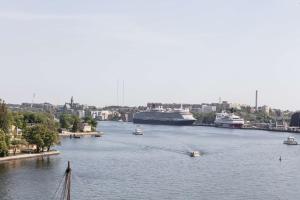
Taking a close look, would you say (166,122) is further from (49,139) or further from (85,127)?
(49,139)

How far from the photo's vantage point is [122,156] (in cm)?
5262

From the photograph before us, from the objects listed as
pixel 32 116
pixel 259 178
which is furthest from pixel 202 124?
pixel 259 178

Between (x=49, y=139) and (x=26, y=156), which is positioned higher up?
(x=49, y=139)

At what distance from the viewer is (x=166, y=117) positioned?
157m

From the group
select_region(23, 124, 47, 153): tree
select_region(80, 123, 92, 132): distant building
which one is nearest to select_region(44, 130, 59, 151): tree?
select_region(23, 124, 47, 153): tree

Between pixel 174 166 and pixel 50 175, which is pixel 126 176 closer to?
pixel 50 175

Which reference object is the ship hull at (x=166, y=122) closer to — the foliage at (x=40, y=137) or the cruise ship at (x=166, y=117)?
the cruise ship at (x=166, y=117)

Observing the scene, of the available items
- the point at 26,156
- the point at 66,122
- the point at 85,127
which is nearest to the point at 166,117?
the point at 85,127

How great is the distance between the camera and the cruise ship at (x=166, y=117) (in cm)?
15338

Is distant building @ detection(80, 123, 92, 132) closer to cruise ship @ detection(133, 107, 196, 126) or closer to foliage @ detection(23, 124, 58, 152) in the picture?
foliage @ detection(23, 124, 58, 152)

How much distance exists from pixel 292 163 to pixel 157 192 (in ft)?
69.2

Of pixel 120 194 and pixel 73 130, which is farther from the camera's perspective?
pixel 73 130

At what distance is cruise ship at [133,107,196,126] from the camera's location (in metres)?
153

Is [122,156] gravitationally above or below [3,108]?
below
